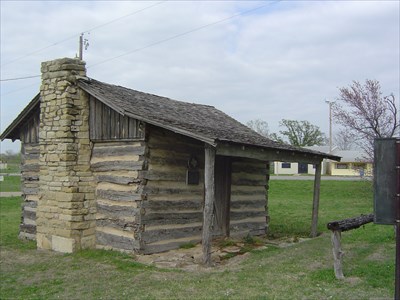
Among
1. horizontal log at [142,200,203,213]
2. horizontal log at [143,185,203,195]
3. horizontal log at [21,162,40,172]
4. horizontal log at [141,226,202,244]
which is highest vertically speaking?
horizontal log at [21,162,40,172]

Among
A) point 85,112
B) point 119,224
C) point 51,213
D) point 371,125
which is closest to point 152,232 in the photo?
point 119,224

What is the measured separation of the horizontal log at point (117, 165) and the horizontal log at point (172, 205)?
79 cm

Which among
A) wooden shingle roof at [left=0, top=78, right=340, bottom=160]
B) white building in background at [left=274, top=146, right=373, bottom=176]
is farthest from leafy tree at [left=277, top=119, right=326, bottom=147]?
wooden shingle roof at [left=0, top=78, right=340, bottom=160]

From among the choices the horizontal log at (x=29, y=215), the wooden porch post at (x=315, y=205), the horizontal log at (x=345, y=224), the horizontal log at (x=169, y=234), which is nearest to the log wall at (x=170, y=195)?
the horizontal log at (x=169, y=234)

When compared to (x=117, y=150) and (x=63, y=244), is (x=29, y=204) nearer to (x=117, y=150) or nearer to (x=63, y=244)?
(x=63, y=244)

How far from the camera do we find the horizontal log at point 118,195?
9886mm

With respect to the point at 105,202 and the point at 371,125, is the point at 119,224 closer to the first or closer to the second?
the point at 105,202

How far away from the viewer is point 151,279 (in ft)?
25.7

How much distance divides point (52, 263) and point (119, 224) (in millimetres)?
1587

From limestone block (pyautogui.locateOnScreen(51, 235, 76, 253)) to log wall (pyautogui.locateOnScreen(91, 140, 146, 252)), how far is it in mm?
655

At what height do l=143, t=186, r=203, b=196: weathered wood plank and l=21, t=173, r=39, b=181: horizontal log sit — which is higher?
l=21, t=173, r=39, b=181: horizontal log

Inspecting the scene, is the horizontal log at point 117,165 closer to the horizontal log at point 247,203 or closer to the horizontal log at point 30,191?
the horizontal log at point 30,191

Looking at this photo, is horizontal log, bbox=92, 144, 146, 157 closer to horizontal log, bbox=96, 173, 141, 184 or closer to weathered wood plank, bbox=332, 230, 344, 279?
horizontal log, bbox=96, 173, 141, 184

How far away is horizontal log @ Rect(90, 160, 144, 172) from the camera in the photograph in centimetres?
993
